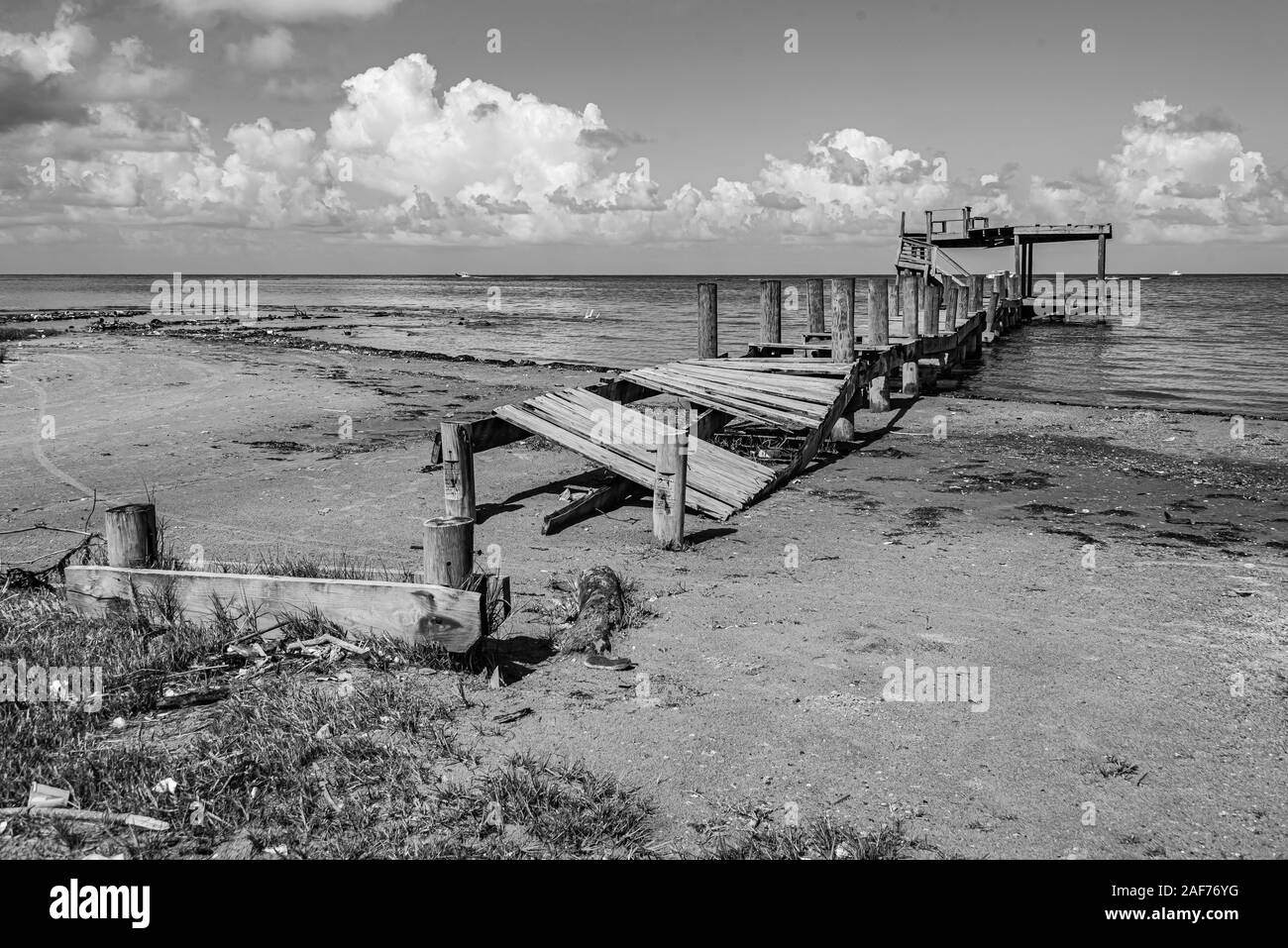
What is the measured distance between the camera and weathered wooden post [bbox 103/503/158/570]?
6430 mm

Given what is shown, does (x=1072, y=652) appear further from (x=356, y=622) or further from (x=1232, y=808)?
(x=356, y=622)

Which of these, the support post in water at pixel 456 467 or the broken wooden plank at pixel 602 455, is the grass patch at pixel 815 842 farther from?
the broken wooden plank at pixel 602 455

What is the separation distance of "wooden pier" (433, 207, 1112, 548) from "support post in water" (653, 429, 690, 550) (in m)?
0.01

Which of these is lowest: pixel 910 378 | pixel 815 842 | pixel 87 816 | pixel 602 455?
pixel 815 842

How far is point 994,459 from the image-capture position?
14125 millimetres

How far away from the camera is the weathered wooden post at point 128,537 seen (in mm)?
6430

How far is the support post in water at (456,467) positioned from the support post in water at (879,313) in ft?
38.7

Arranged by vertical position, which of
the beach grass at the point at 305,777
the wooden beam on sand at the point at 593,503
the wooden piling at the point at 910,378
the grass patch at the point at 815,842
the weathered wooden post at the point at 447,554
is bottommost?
the grass patch at the point at 815,842

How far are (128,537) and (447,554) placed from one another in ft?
7.42

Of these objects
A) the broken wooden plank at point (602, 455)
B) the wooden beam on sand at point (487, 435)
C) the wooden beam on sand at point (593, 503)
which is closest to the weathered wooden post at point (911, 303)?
the wooden beam on sand at point (593, 503)

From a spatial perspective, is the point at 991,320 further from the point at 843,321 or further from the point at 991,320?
the point at 843,321

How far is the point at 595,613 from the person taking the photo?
22.4 ft

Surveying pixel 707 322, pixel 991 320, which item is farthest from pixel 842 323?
pixel 991 320

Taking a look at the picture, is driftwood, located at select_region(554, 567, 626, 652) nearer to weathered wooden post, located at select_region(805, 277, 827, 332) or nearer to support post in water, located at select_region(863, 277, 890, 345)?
support post in water, located at select_region(863, 277, 890, 345)
